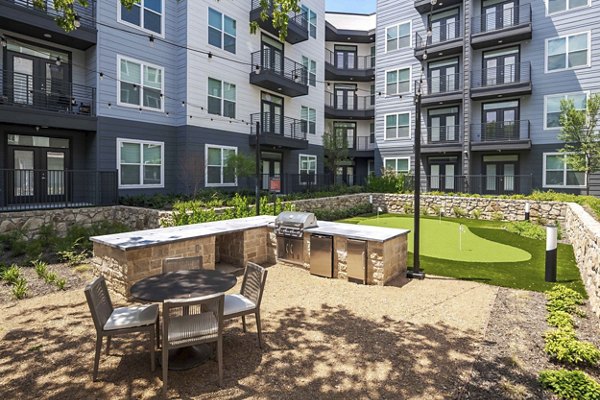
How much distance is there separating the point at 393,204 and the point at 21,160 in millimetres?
18652

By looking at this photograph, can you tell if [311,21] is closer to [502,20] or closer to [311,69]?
[311,69]

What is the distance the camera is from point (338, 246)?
25.8ft

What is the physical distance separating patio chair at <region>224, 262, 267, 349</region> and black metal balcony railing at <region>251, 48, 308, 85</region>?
1668cm

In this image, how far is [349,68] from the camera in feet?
103

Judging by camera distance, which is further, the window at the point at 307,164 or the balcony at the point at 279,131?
the window at the point at 307,164

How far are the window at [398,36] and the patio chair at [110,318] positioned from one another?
1045 inches

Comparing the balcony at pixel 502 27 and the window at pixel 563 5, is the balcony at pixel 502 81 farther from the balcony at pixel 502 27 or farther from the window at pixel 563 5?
the window at pixel 563 5

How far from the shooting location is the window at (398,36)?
25484 mm

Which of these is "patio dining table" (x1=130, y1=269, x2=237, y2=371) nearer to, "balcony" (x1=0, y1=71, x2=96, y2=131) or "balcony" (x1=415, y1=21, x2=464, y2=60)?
"balcony" (x1=0, y1=71, x2=96, y2=131)

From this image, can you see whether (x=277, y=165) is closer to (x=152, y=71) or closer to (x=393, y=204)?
(x=393, y=204)

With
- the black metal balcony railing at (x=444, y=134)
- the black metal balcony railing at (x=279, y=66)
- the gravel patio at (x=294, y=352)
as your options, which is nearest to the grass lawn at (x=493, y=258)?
the gravel patio at (x=294, y=352)

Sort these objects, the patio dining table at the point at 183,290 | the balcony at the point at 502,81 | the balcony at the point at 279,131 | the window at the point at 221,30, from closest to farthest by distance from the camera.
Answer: the patio dining table at the point at 183,290 < the window at the point at 221,30 < the balcony at the point at 279,131 < the balcony at the point at 502,81

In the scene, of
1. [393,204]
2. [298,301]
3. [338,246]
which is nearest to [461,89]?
[393,204]

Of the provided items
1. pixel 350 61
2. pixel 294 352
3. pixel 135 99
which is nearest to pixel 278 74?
pixel 135 99
